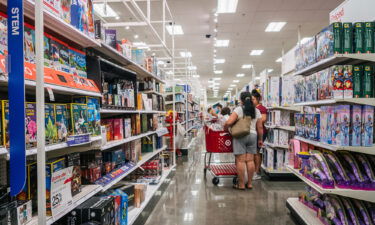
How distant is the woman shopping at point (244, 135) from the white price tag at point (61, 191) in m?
2.99

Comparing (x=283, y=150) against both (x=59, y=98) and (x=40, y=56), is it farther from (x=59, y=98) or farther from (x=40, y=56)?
(x=40, y=56)

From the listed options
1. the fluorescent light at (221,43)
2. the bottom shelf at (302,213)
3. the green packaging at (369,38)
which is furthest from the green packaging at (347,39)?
the fluorescent light at (221,43)

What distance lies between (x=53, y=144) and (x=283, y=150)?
4.40m

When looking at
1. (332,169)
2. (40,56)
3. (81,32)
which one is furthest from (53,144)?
(332,169)

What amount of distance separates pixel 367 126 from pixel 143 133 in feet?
8.85

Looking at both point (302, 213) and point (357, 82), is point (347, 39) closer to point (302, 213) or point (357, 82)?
point (357, 82)

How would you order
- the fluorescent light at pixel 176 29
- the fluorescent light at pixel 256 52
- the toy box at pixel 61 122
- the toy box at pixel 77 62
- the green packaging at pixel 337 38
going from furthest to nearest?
the fluorescent light at pixel 256 52, the fluorescent light at pixel 176 29, the green packaging at pixel 337 38, the toy box at pixel 77 62, the toy box at pixel 61 122

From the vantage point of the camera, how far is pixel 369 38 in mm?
2238

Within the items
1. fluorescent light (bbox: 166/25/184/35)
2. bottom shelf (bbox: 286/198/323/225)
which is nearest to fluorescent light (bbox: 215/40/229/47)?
fluorescent light (bbox: 166/25/184/35)

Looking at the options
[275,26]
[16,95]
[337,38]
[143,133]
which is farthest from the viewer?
[275,26]

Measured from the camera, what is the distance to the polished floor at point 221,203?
10.3 feet

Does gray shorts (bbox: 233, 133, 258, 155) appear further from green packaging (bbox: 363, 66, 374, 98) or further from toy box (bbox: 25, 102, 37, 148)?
toy box (bbox: 25, 102, 37, 148)

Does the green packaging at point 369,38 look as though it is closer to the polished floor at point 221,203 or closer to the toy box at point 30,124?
the polished floor at point 221,203

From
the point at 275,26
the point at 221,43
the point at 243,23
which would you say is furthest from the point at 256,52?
the point at 243,23
